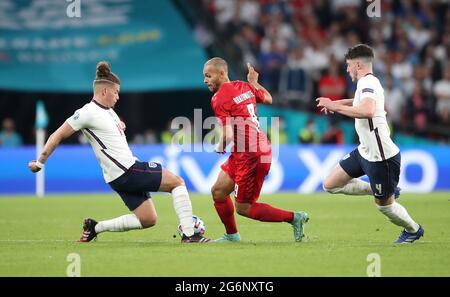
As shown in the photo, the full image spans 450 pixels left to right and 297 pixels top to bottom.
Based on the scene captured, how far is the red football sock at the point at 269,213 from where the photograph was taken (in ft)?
35.2

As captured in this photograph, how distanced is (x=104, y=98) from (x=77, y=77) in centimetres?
1223

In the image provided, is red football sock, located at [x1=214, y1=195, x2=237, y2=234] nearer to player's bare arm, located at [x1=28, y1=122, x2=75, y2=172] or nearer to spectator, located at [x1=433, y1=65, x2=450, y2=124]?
player's bare arm, located at [x1=28, y1=122, x2=75, y2=172]

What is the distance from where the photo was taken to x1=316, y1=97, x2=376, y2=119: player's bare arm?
10062mm

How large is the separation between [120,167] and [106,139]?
1.19ft

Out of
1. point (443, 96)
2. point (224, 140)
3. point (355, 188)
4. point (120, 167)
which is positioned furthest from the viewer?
point (443, 96)

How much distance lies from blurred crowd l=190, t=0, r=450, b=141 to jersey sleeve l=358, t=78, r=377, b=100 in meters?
12.2

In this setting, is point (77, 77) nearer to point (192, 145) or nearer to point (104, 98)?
point (192, 145)

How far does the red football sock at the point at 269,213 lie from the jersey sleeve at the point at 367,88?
161 cm

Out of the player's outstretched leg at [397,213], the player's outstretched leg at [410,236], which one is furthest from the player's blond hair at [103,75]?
the player's outstretched leg at [410,236]

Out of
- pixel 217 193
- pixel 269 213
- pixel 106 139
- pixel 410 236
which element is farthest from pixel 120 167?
pixel 410 236

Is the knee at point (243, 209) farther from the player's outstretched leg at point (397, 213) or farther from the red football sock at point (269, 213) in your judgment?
the player's outstretched leg at point (397, 213)

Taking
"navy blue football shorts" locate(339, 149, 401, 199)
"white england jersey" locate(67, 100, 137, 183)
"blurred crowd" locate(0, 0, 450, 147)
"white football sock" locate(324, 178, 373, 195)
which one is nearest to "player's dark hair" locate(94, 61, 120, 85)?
"white england jersey" locate(67, 100, 137, 183)

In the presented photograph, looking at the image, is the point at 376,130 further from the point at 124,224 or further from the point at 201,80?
the point at 201,80

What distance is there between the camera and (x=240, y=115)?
→ 10.7 m
